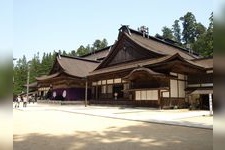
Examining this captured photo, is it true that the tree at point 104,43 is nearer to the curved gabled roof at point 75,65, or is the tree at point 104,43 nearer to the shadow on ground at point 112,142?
the curved gabled roof at point 75,65

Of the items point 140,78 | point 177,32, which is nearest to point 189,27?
point 177,32

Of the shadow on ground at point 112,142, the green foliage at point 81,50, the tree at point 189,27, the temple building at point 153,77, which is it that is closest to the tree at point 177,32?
the tree at point 189,27

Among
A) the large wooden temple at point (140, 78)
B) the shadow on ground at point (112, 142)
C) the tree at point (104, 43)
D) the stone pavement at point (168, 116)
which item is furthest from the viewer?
the tree at point (104, 43)

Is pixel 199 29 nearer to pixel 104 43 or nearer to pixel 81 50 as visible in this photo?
pixel 104 43

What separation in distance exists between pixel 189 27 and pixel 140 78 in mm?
65544

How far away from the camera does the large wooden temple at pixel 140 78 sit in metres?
21.7

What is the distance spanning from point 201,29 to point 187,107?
62.5m

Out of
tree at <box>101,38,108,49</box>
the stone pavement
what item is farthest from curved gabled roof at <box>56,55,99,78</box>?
tree at <box>101,38,108,49</box>

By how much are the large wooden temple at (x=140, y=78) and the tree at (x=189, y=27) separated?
170ft

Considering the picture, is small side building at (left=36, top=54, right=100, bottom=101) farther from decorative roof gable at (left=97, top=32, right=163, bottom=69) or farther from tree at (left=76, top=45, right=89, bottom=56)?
tree at (left=76, top=45, right=89, bottom=56)

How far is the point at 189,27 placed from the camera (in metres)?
82.6

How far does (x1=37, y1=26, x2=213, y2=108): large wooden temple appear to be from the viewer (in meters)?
21.7

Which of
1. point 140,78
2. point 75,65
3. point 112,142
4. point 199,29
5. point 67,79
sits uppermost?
point 199,29

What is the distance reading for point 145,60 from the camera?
25984 mm
